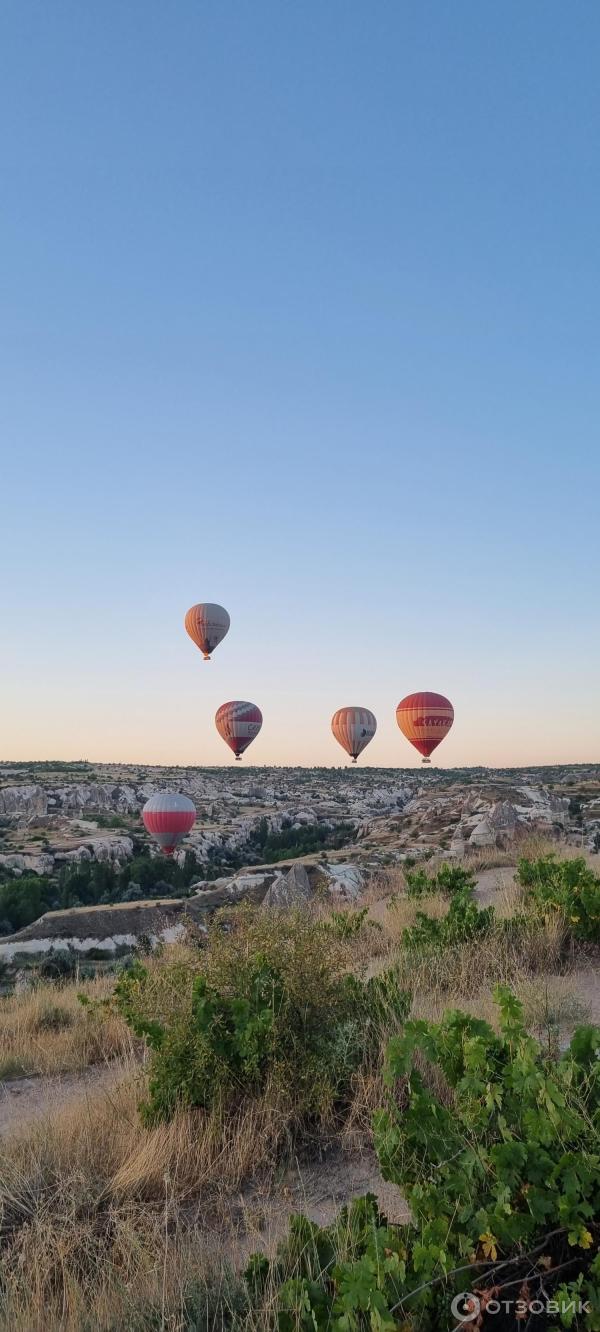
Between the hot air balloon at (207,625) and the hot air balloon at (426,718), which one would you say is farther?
the hot air balloon at (207,625)

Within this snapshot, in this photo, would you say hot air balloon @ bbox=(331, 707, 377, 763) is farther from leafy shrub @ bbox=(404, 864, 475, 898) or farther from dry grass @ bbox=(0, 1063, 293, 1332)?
dry grass @ bbox=(0, 1063, 293, 1332)

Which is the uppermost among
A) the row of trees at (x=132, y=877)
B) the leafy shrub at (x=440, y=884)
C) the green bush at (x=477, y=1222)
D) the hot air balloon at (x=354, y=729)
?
the hot air balloon at (x=354, y=729)

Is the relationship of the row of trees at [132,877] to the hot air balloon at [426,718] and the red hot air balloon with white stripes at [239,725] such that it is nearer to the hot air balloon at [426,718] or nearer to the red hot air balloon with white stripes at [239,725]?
the red hot air balloon with white stripes at [239,725]

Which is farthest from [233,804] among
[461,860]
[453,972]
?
[453,972]

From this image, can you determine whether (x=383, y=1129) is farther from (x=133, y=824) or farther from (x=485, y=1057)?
(x=133, y=824)

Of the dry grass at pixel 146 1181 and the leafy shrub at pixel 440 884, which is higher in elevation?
the leafy shrub at pixel 440 884

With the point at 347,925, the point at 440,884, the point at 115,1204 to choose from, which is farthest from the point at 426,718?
the point at 115,1204

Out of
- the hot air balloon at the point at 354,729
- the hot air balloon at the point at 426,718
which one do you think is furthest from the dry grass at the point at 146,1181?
the hot air balloon at the point at 354,729
